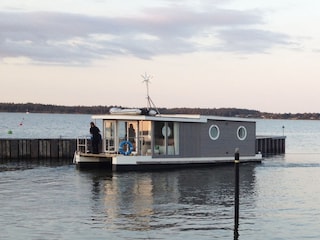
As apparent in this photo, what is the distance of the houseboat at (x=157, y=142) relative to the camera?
34.2 metres

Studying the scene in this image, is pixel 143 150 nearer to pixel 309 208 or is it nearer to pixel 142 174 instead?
pixel 142 174

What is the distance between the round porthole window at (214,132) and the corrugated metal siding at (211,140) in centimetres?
18

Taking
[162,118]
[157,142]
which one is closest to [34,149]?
[157,142]

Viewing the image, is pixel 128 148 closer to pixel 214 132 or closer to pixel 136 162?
pixel 136 162

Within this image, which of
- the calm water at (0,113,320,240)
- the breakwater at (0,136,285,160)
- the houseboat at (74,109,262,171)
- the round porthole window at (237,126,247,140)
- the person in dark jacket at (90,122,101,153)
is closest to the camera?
the calm water at (0,113,320,240)

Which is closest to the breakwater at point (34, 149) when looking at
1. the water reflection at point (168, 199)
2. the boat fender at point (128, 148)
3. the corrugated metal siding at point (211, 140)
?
the boat fender at point (128, 148)

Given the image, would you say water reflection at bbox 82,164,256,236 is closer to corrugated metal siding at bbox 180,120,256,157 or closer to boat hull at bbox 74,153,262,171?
boat hull at bbox 74,153,262,171

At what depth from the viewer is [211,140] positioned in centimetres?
3719

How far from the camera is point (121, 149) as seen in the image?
113ft

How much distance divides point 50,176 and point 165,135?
7064mm

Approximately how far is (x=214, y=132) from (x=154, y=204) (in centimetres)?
1541

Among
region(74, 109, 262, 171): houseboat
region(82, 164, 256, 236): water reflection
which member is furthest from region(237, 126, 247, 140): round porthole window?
region(82, 164, 256, 236): water reflection

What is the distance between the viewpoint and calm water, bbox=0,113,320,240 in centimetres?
1786

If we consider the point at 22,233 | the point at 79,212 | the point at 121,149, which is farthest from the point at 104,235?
the point at 121,149
